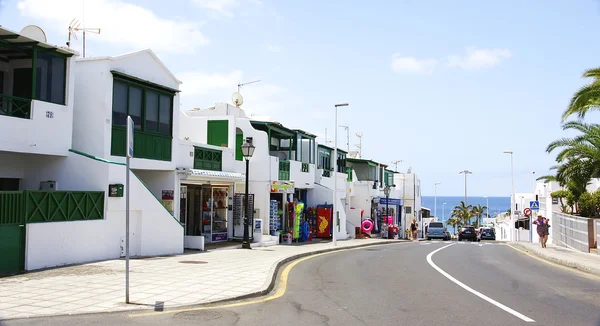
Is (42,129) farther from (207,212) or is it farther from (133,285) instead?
(207,212)

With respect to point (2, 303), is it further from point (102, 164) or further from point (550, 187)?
point (550, 187)

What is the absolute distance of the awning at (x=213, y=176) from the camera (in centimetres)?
2158

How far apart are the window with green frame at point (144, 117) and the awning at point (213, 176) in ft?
4.02

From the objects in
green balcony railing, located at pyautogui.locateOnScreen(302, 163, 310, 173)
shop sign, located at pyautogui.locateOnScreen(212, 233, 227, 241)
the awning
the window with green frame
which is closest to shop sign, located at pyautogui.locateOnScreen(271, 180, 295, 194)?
the awning

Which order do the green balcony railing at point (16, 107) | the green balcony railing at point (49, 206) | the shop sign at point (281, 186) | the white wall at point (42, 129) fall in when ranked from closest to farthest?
the green balcony railing at point (49, 206)
the white wall at point (42, 129)
the green balcony railing at point (16, 107)
the shop sign at point (281, 186)

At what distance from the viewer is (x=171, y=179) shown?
2127 cm

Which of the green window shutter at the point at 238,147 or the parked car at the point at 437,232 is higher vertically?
the green window shutter at the point at 238,147

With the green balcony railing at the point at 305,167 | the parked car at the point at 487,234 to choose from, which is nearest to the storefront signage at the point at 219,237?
the green balcony railing at the point at 305,167

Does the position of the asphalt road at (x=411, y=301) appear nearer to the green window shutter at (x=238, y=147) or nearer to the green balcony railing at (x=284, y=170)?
the green window shutter at (x=238, y=147)

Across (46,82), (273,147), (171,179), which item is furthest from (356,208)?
(46,82)

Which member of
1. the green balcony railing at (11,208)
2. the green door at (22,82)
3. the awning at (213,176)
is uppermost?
the green door at (22,82)

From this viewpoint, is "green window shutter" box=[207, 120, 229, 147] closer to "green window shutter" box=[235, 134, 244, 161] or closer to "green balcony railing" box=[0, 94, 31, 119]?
"green window shutter" box=[235, 134, 244, 161]

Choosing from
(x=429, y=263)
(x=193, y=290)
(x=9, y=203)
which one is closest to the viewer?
(x=193, y=290)

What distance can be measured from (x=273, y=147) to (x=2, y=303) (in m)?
24.0
